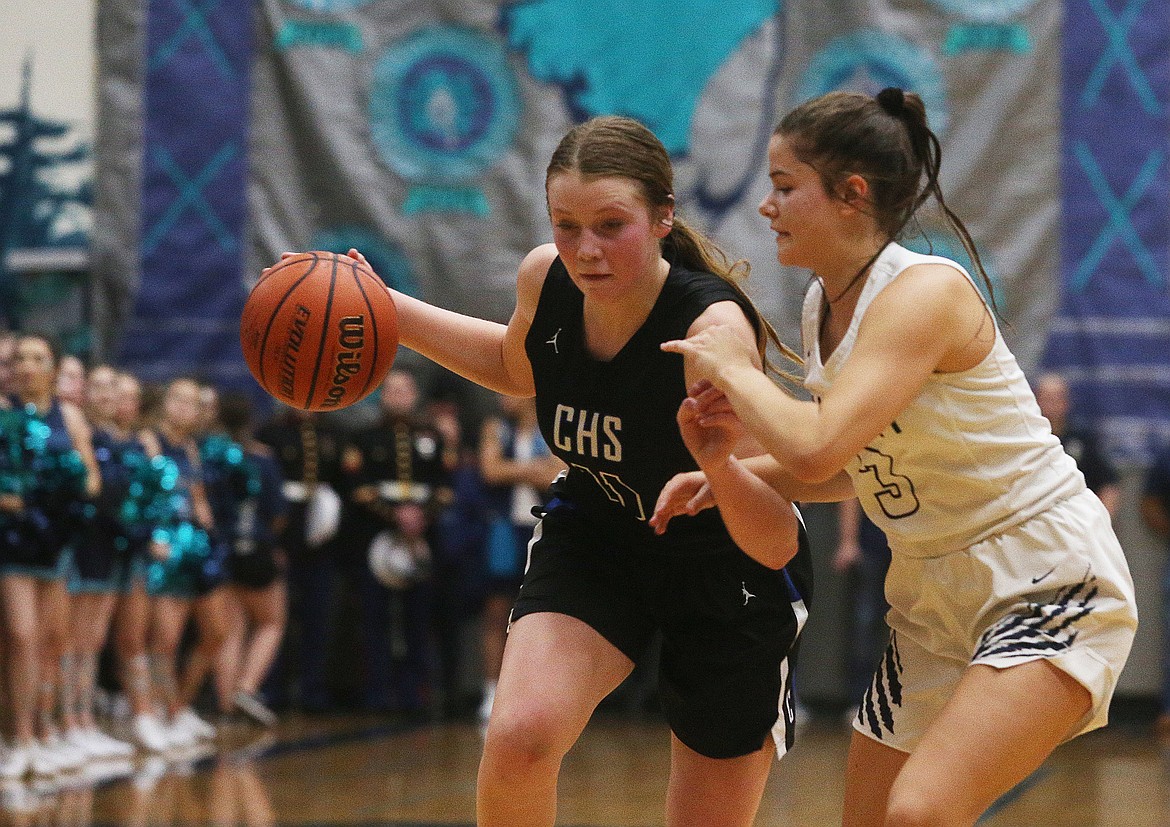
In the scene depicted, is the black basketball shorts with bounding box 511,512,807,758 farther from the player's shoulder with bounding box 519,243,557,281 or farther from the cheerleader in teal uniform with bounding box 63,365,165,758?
the cheerleader in teal uniform with bounding box 63,365,165,758

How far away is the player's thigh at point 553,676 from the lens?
2.97m

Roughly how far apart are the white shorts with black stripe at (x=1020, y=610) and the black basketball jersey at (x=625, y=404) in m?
0.51

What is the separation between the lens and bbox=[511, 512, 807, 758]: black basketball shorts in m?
3.22

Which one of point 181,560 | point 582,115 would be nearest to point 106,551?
point 181,560

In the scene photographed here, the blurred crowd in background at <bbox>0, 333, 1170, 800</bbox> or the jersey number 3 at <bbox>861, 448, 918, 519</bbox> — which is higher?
the jersey number 3 at <bbox>861, 448, 918, 519</bbox>

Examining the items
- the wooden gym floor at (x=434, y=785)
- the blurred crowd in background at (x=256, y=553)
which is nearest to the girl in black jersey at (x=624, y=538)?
the wooden gym floor at (x=434, y=785)

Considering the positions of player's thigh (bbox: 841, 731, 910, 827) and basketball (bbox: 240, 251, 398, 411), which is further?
basketball (bbox: 240, 251, 398, 411)

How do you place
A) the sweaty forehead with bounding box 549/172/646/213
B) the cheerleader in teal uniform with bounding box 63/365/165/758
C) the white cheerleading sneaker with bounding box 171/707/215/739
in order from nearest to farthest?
the sweaty forehead with bounding box 549/172/646/213 → the cheerleader in teal uniform with bounding box 63/365/165/758 → the white cheerleading sneaker with bounding box 171/707/215/739

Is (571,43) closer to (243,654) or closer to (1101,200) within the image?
(1101,200)

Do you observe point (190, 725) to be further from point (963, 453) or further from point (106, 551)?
point (963, 453)

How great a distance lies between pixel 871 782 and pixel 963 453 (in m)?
0.69

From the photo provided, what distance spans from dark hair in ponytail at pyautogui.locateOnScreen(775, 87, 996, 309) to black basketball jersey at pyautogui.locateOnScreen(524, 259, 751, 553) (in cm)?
43

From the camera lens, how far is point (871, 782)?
116 inches

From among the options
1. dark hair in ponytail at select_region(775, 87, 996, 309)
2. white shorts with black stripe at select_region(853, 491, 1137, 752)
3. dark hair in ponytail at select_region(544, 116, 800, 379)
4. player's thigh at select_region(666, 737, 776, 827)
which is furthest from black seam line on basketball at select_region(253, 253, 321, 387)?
white shorts with black stripe at select_region(853, 491, 1137, 752)
